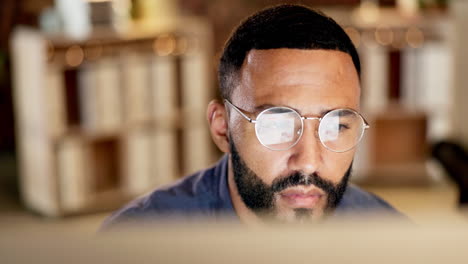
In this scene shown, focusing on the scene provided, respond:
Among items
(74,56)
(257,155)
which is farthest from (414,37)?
(257,155)

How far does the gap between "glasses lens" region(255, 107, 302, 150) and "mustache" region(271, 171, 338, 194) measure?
4cm

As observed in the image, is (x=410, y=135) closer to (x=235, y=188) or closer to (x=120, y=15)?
(x=120, y=15)

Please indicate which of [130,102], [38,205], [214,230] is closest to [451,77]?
[130,102]

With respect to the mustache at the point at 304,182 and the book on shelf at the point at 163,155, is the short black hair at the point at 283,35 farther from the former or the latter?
the book on shelf at the point at 163,155

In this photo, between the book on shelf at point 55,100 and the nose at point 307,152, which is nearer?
the nose at point 307,152

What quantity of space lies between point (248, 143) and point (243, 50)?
0.47ft

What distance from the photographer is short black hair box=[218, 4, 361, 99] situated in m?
1.17

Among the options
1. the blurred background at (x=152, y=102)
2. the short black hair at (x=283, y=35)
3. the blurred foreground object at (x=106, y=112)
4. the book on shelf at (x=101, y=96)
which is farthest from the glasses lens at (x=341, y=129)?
the book on shelf at (x=101, y=96)

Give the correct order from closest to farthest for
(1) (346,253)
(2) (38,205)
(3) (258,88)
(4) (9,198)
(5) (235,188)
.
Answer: (1) (346,253) < (3) (258,88) < (5) (235,188) < (2) (38,205) < (4) (9,198)


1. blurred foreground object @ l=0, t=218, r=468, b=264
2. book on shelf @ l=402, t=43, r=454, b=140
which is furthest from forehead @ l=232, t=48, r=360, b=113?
book on shelf @ l=402, t=43, r=454, b=140

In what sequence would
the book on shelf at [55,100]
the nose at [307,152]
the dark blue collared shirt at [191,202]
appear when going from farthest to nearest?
1. the book on shelf at [55,100]
2. the dark blue collared shirt at [191,202]
3. the nose at [307,152]

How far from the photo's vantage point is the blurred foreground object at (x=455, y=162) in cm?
293

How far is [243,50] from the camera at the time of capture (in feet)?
4.01

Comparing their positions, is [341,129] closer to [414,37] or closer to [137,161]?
[137,161]
